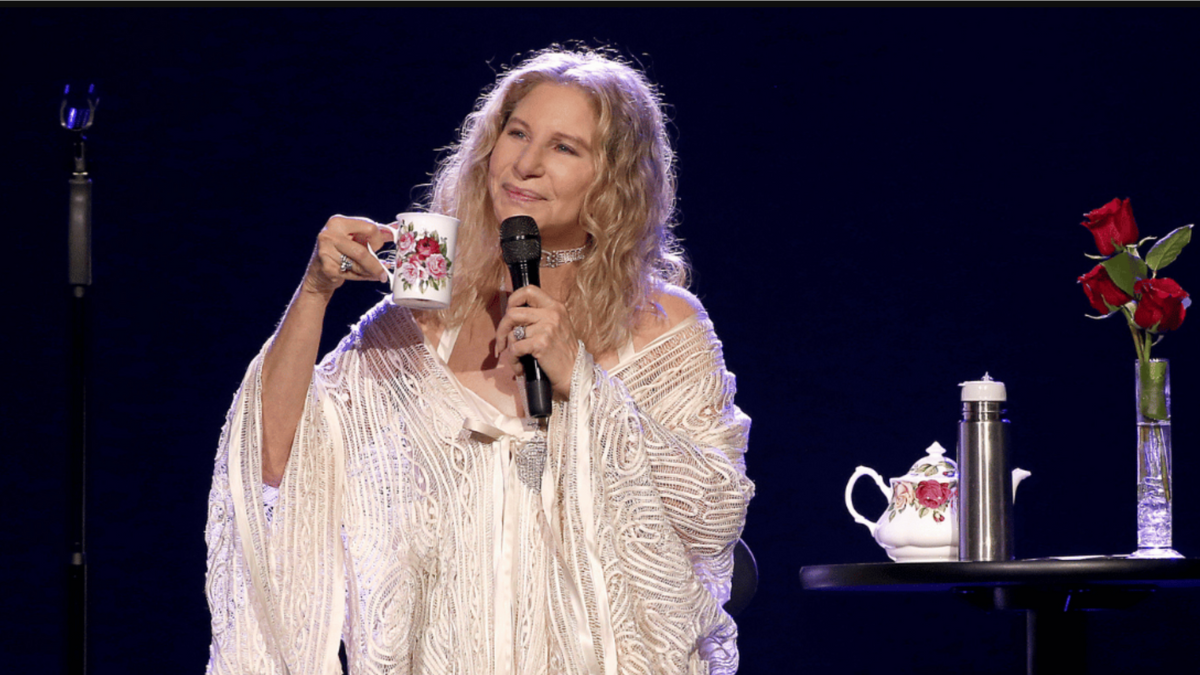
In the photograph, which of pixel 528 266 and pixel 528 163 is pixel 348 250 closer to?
pixel 528 266

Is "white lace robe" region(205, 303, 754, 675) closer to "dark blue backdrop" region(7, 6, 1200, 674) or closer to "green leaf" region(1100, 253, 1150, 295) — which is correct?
"green leaf" region(1100, 253, 1150, 295)

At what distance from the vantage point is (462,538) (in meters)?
1.46

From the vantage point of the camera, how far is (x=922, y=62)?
256 centimetres

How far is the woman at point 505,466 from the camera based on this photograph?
4.50ft

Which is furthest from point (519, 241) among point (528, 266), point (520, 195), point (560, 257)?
point (560, 257)

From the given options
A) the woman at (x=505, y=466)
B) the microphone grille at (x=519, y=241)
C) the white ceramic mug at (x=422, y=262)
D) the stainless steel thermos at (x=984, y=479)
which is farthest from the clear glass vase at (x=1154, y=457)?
the white ceramic mug at (x=422, y=262)

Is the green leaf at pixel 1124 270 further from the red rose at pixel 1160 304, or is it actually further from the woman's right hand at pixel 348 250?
the woman's right hand at pixel 348 250

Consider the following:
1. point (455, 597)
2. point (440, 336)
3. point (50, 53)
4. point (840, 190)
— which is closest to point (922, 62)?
point (840, 190)

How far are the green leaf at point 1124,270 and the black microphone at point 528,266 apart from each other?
0.89m

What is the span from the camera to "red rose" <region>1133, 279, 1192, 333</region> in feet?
5.67

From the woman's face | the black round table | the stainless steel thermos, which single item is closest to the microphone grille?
the woman's face

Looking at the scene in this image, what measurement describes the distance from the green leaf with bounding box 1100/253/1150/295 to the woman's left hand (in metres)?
0.88

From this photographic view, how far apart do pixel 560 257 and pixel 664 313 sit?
0.51ft

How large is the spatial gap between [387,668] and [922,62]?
1740 millimetres
